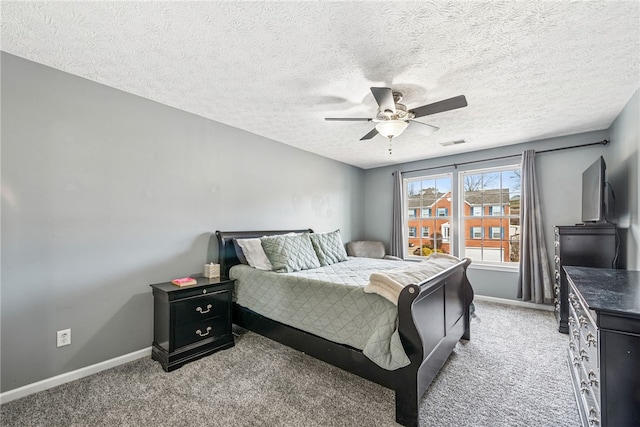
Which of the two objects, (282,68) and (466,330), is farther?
(466,330)

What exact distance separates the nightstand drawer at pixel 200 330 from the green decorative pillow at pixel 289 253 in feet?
2.51

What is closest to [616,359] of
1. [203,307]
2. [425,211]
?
[203,307]

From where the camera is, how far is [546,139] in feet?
12.7

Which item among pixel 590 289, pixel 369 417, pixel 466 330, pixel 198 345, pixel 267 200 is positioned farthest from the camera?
pixel 267 200

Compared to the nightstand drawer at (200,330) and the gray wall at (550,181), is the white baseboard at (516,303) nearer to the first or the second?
the gray wall at (550,181)

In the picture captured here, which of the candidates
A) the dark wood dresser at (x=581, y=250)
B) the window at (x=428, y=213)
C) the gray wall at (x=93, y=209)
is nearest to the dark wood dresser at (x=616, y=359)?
the dark wood dresser at (x=581, y=250)

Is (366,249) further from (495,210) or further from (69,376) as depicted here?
(69,376)

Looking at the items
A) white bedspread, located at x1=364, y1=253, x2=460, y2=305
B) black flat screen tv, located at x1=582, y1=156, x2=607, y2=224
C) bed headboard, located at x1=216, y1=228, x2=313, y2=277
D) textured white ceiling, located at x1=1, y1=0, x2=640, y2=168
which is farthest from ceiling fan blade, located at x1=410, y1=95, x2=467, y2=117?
bed headboard, located at x1=216, y1=228, x2=313, y2=277

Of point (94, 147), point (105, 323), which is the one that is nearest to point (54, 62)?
point (94, 147)

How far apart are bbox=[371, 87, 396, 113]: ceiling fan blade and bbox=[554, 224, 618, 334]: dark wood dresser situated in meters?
2.69

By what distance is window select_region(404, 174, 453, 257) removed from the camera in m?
4.93

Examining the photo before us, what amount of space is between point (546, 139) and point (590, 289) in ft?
11.1

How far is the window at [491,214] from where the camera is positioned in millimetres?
4305

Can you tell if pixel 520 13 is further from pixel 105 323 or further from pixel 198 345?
pixel 105 323
